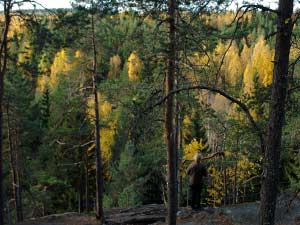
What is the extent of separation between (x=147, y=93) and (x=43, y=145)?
22.4 meters

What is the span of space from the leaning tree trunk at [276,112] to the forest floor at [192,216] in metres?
5.74

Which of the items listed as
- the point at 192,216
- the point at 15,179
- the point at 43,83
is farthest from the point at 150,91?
the point at 43,83

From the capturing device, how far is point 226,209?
41.0ft

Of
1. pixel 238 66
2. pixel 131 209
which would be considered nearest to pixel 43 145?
pixel 131 209

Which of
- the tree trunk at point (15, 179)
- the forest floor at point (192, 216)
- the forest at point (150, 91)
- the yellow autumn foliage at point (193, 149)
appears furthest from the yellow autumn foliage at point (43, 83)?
the forest floor at point (192, 216)

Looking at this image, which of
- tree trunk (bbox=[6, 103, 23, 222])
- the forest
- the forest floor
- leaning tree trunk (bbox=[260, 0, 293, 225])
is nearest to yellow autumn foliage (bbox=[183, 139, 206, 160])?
the forest

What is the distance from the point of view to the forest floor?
38.3ft

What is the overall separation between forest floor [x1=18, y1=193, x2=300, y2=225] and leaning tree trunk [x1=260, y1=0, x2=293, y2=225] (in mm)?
5739

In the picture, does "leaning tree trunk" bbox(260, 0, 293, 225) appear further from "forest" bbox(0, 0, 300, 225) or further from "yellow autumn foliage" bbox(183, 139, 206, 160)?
"yellow autumn foliage" bbox(183, 139, 206, 160)

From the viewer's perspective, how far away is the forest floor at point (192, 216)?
38.3ft

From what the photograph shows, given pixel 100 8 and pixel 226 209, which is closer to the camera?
pixel 100 8

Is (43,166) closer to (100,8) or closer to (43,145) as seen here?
(43,145)

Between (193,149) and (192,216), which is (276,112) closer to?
(192,216)

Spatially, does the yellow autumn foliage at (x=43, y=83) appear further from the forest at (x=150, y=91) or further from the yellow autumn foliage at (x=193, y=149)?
the yellow autumn foliage at (x=193, y=149)
